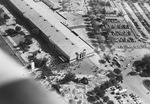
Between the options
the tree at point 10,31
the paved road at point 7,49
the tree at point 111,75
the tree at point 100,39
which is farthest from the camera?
the tree at point 100,39

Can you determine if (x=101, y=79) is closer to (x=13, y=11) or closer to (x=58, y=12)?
(x=58, y=12)

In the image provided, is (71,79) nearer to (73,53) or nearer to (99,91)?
(99,91)

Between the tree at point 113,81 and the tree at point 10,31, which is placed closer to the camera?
the tree at point 113,81

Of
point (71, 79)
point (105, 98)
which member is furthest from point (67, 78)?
point (105, 98)

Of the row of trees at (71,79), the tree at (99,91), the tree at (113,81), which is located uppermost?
the row of trees at (71,79)

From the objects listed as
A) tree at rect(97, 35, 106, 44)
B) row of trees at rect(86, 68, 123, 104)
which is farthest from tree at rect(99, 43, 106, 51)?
row of trees at rect(86, 68, 123, 104)

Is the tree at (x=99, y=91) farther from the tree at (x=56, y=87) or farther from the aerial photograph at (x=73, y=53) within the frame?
the tree at (x=56, y=87)

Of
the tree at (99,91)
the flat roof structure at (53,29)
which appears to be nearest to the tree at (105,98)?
the tree at (99,91)

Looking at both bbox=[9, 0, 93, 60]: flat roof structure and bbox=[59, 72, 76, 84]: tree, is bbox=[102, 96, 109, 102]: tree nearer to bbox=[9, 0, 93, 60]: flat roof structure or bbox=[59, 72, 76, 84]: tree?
bbox=[59, 72, 76, 84]: tree
